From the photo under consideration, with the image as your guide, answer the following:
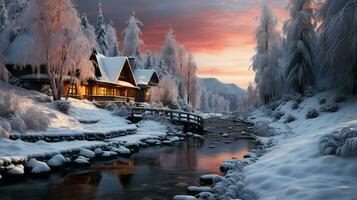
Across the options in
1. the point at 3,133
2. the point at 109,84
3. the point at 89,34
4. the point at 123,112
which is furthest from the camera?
the point at 109,84

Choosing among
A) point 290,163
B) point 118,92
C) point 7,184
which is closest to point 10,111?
point 7,184

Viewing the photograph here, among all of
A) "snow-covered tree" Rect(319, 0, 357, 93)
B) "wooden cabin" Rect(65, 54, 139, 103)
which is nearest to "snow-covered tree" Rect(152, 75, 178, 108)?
"wooden cabin" Rect(65, 54, 139, 103)

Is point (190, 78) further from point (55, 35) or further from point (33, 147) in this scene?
point (33, 147)

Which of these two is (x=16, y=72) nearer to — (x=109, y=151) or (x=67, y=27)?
(x=67, y=27)

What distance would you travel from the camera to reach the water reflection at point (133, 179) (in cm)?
1186

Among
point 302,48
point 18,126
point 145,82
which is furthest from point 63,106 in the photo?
point 145,82

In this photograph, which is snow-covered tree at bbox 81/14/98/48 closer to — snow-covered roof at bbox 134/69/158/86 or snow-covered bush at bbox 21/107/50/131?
snow-covered roof at bbox 134/69/158/86

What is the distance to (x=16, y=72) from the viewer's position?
33.8 metres

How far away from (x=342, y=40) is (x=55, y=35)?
2064 cm

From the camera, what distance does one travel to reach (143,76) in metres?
56.9

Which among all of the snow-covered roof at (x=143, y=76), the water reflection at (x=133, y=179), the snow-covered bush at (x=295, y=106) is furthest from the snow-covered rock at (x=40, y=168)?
the snow-covered roof at (x=143, y=76)

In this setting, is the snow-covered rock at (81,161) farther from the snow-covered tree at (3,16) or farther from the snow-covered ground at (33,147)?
the snow-covered tree at (3,16)

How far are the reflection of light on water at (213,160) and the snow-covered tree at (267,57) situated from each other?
90.7ft

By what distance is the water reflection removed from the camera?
11858 mm
